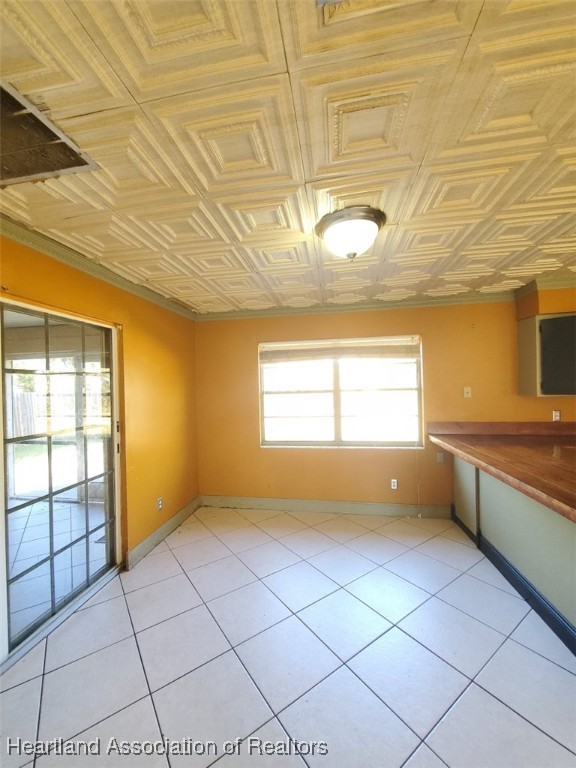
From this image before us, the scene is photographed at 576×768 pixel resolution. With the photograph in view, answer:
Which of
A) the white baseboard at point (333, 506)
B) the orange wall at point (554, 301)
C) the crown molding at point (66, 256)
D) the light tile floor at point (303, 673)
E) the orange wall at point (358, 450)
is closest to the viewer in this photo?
the light tile floor at point (303, 673)

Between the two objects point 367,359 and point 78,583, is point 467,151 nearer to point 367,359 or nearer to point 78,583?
point 367,359

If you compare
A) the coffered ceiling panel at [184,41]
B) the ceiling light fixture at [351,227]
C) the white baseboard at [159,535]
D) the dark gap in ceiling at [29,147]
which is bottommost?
the white baseboard at [159,535]

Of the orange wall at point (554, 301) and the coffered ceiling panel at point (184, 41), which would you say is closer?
the coffered ceiling panel at point (184, 41)

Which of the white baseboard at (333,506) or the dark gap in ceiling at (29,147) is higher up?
the dark gap in ceiling at (29,147)

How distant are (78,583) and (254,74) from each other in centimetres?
331

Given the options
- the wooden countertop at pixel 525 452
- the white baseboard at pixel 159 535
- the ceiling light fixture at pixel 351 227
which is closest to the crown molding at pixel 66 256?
the ceiling light fixture at pixel 351 227

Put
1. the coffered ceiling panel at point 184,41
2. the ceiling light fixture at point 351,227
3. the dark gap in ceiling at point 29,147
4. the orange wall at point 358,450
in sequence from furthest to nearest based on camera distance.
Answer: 1. the orange wall at point 358,450
2. the ceiling light fixture at point 351,227
3. the dark gap in ceiling at point 29,147
4. the coffered ceiling panel at point 184,41

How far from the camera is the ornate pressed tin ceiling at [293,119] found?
80 centimetres

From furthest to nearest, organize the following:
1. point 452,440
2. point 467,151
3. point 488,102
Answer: point 452,440
point 467,151
point 488,102

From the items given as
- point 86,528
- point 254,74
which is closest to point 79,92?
point 254,74

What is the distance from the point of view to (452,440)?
10.2ft

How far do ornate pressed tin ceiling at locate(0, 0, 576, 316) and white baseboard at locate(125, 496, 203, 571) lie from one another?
2.65 metres

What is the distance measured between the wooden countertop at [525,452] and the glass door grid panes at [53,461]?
10.5ft

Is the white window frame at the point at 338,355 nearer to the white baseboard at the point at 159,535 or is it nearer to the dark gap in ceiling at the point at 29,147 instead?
the white baseboard at the point at 159,535
